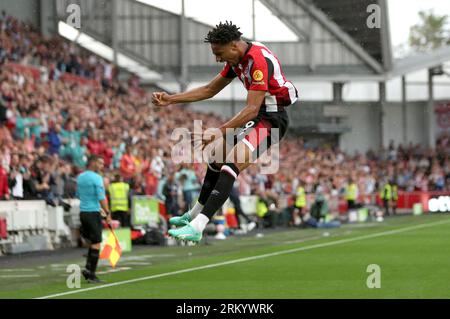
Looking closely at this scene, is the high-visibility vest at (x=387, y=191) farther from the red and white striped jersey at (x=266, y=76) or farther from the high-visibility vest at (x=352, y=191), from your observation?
the red and white striped jersey at (x=266, y=76)

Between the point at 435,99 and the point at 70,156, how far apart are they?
41765mm

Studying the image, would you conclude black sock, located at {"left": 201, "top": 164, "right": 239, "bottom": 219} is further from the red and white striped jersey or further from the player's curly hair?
the player's curly hair

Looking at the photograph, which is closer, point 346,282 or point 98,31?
point 346,282

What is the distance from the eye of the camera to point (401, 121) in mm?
63406

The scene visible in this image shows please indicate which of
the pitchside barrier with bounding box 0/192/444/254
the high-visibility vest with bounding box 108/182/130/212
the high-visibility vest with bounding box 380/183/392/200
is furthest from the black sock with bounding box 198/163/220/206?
the high-visibility vest with bounding box 380/183/392/200

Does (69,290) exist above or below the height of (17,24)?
below

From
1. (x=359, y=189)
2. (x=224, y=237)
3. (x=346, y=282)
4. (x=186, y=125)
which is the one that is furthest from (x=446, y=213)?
(x=346, y=282)

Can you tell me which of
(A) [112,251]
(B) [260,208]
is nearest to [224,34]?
(A) [112,251]

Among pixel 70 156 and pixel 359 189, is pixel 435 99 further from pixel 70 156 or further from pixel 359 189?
pixel 70 156

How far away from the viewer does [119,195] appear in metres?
25.0

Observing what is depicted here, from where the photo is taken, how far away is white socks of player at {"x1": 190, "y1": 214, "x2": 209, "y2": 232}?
369 inches

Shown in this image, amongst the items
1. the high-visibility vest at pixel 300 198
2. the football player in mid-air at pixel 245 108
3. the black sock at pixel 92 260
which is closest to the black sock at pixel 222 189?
the football player in mid-air at pixel 245 108

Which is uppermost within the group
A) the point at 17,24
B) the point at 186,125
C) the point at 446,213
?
the point at 17,24

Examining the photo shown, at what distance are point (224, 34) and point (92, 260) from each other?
8.14 meters
